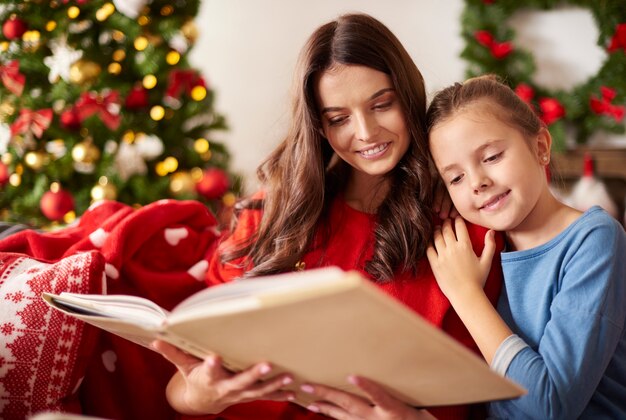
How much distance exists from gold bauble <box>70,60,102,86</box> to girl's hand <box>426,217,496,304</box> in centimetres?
174

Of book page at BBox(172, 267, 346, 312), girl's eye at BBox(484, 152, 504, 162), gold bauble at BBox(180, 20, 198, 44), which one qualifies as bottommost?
book page at BBox(172, 267, 346, 312)

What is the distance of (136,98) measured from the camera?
258 centimetres

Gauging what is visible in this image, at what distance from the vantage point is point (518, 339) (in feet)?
3.34

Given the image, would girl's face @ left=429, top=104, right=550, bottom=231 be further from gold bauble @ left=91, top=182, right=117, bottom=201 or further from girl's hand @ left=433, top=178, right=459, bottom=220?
gold bauble @ left=91, top=182, right=117, bottom=201

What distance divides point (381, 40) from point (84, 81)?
160 centimetres

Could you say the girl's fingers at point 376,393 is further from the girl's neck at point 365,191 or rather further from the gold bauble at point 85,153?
the gold bauble at point 85,153

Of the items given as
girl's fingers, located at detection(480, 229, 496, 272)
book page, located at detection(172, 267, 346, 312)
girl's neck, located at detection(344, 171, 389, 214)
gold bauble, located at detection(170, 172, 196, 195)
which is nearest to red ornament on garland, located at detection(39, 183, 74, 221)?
gold bauble, located at detection(170, 172, 196, 195)

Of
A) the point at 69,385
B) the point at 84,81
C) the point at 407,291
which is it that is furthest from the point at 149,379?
the point at 84,81

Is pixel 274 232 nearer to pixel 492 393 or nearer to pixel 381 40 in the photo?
pixel 381 40

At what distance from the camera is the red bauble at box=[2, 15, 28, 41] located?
237cm

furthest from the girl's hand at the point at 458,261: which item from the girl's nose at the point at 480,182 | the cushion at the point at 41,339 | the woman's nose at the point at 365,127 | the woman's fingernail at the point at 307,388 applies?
the cushion at the point at 41,339

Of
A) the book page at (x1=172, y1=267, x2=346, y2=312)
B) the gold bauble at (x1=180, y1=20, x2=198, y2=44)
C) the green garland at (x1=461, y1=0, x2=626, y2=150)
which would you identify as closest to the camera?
the book page at (x1=172, y1=267, x2=346, y2=312)

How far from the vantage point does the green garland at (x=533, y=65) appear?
302 cm

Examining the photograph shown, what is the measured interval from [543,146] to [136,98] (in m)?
1.80
